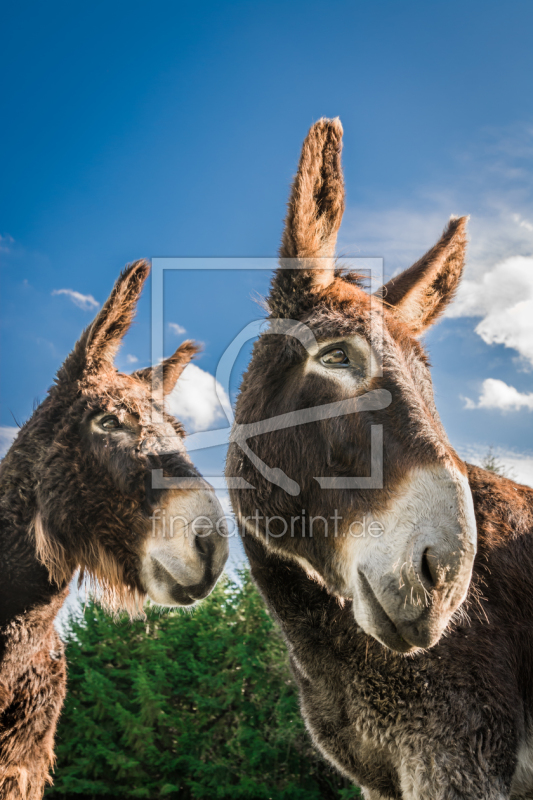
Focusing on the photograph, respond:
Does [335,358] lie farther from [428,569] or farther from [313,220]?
[428,569]

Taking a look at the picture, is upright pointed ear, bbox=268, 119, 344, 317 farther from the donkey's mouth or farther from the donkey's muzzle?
the donkey's mouth

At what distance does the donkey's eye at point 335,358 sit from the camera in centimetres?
230

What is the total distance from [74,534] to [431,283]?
270cm

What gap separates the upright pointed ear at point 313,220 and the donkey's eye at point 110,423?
4.53ft

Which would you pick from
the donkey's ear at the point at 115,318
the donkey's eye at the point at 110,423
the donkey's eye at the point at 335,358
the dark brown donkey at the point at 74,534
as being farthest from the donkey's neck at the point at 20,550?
the donkey's eye at the point at 335,358

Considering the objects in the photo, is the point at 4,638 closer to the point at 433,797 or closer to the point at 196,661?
the point at 433,797

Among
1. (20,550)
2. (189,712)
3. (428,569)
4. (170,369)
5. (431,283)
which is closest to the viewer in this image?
(428,569)

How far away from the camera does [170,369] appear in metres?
4.28

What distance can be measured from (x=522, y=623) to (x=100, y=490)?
2482 mm

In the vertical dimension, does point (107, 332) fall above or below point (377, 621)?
above

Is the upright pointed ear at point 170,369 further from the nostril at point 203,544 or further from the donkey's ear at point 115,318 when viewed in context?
the nostril at point 203,544

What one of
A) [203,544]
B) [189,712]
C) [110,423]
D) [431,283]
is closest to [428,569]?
[203,544]

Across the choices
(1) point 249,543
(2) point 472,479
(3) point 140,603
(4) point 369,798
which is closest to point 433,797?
(4) point 369,798

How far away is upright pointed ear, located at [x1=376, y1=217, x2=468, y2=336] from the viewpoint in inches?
116
